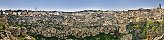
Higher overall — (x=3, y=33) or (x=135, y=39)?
(x=3, y=33)

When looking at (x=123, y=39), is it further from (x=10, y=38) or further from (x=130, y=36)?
(x=10, y=38)

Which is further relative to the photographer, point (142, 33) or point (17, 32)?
point (142, 33)

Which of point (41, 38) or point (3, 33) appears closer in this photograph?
point (3, 33)

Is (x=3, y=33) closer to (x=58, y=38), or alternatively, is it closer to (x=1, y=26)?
(x=1, y=26)

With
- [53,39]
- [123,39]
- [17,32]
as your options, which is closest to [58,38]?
[53,39]

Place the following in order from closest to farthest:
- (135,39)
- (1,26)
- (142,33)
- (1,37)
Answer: (1,37), (1,26), (135,39), (142,33)

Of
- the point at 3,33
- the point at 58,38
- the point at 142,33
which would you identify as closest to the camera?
the point at 3,33

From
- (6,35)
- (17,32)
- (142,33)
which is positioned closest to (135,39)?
(142,33)

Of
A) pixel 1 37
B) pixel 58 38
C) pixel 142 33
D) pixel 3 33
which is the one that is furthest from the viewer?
pixel 58 38

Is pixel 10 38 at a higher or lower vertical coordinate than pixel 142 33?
higher
